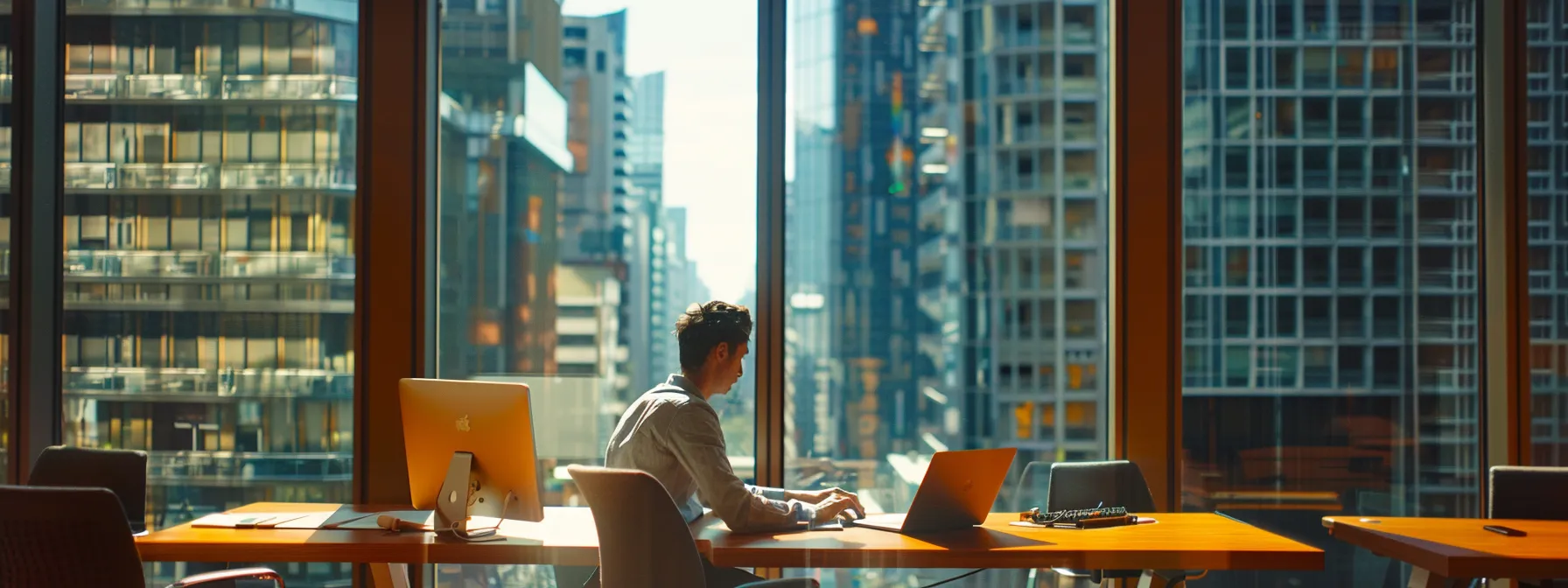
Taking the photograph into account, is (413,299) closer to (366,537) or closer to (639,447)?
(366,537)

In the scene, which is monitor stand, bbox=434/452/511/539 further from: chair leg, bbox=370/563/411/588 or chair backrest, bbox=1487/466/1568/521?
chair backrest, bbox=1487/466/1568/521

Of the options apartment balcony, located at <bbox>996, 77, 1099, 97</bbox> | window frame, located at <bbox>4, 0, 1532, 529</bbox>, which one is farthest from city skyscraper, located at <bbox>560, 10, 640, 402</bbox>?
apartment balcony, located at <bbox>996, 77, 1099, 97</bbox>

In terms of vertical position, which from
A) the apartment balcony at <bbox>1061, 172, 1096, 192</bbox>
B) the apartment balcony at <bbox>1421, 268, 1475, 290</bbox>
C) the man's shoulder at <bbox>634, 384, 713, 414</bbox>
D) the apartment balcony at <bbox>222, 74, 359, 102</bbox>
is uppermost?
the apartment balcony at <bbox>222, 74, 359, 102</bbox>

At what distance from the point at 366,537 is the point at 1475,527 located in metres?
3.17

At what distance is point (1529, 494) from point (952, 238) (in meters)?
2.04

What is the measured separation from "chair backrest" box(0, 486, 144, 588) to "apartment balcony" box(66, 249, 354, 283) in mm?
1698

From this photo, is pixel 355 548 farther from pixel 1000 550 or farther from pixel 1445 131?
pixel 1445 131

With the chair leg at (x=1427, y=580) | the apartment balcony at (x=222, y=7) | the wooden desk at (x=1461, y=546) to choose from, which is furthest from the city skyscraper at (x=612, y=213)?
the chair leg at (x=1427, y=580)

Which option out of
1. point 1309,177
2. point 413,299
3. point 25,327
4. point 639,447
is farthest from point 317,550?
point 1309,177

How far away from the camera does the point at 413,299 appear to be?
3.49 m

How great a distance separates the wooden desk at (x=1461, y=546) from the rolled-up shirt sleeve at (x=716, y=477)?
63.2 inches

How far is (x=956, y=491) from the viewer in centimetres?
244

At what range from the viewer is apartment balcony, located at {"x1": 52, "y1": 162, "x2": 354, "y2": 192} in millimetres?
3570

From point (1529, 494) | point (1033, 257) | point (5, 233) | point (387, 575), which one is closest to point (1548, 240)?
point (1529, 494)
